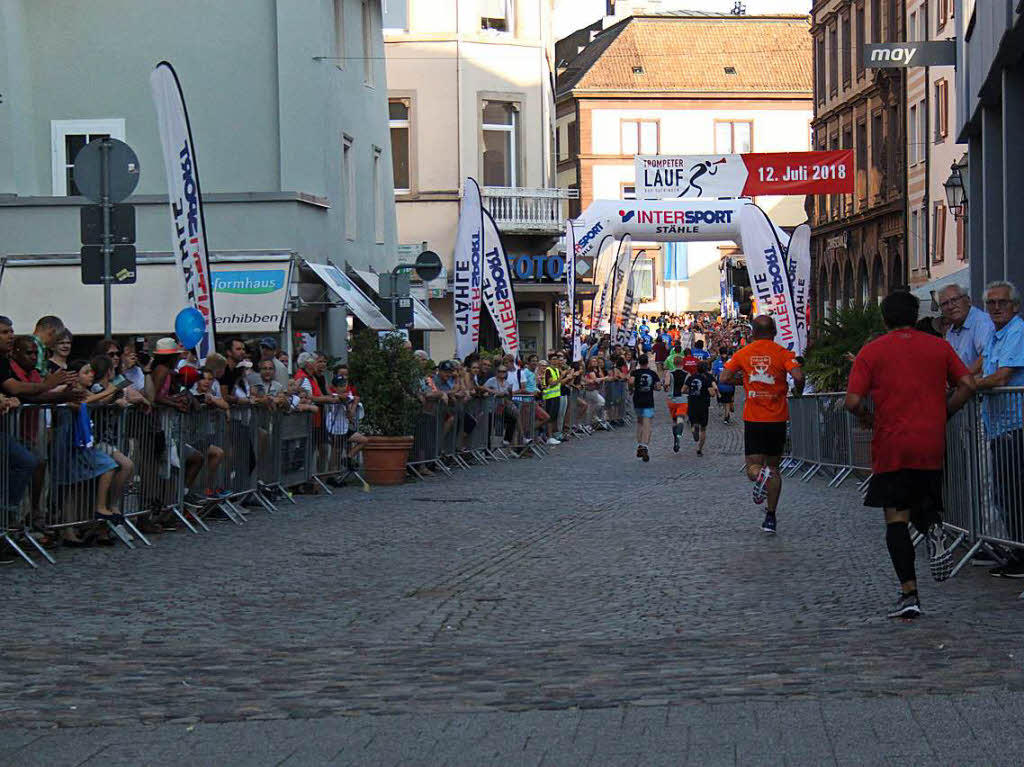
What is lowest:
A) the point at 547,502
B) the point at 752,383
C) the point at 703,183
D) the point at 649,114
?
the point at 547,502

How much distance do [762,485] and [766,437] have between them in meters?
0.47

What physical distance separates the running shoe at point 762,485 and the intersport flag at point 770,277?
13.8m

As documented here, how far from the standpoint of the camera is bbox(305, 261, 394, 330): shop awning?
3030 cm

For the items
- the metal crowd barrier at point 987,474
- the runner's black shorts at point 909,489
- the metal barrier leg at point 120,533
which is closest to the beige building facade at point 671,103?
the metal barrier leg at point 120,533

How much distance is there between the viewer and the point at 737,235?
3434 centimetres

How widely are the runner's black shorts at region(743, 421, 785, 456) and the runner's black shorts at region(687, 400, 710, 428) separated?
49.1 ft

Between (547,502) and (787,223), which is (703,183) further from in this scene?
(787,223)

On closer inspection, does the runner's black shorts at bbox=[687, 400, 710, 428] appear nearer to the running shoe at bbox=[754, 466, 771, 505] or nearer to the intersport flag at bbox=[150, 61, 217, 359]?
the intersport flag at bbox=[150, 61, 217, 359]

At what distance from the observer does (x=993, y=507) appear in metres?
11.3

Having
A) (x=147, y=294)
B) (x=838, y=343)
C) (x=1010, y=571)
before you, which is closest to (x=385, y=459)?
(x=838, y=343)

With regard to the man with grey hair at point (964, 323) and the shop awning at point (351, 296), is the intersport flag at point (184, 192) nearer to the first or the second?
the man with grey hair at point (964, 323)

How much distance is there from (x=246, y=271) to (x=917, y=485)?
847 inches

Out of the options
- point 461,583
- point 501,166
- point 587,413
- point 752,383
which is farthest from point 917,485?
point 501,166

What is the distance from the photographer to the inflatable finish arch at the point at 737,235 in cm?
2936
